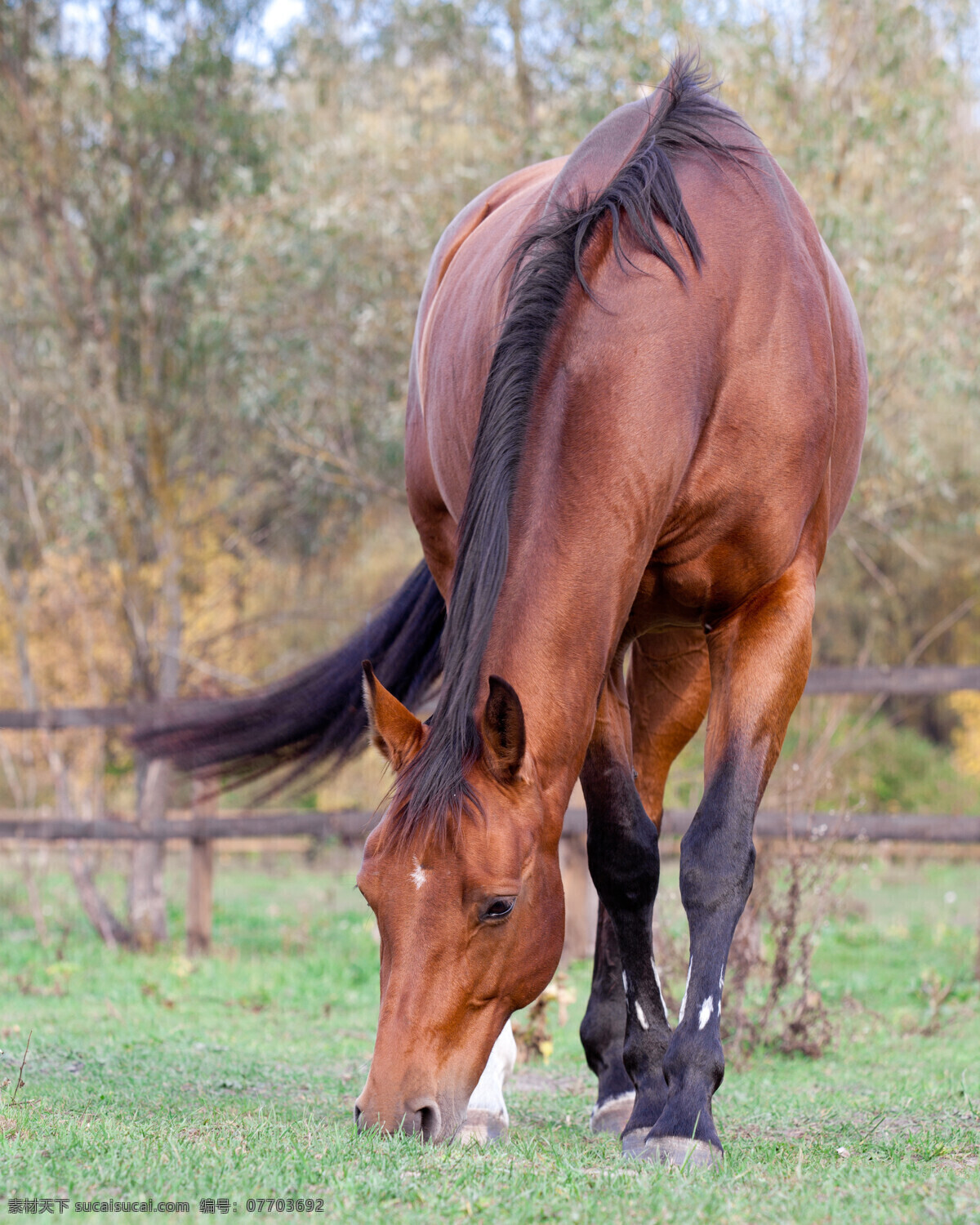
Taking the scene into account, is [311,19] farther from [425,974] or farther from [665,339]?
[425,974]

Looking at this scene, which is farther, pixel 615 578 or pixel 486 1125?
pixel 486 1125

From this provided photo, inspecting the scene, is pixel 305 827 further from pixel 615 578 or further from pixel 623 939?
pixel 615 578

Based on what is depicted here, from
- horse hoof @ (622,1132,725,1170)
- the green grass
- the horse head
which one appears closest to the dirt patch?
the green grass

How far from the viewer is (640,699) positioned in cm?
397

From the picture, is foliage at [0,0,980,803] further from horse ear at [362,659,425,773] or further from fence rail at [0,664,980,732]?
horse ear at [362,659,425,773]

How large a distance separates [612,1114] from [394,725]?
1.47 metres

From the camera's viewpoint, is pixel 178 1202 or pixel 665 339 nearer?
pixel 178 1202

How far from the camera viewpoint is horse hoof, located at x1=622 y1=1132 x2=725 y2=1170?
2.49 meters

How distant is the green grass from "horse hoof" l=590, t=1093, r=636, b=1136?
12 cm

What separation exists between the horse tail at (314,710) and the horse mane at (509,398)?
1.69 meters

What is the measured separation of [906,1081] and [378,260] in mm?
7012

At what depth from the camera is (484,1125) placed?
10.2 ft

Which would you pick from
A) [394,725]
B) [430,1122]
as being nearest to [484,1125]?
[430,1122]

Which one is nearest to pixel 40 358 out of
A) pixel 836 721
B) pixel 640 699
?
pixel 836 721
